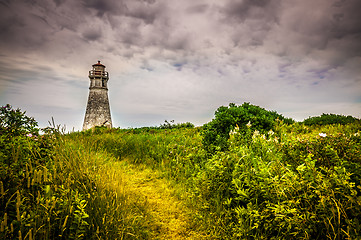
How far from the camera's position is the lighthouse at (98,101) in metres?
29.5

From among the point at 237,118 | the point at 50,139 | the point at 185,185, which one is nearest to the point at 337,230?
the point at 185,185

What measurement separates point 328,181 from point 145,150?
22.1ft

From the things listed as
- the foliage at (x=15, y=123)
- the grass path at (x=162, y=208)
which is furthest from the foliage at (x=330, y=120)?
the foliage at (x=15, y=123)

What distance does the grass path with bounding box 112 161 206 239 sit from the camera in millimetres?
3406

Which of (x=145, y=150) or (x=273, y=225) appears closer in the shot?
(x=273, y=225)

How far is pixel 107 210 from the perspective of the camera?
3.03 meters

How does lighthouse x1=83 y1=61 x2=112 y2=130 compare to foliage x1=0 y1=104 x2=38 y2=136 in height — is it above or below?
above

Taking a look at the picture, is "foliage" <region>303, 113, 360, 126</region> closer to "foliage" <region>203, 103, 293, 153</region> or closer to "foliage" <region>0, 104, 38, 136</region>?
"foliage" <region>203, 103, 293, 153</region>

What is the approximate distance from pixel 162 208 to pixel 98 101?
2902 centimetres

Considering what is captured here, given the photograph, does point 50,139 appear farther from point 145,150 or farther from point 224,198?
point 145,150

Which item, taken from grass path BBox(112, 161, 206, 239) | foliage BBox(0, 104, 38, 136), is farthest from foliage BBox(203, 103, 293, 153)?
foliage BBox(0, 104, 38, 136)

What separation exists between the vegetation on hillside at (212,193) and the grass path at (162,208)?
6 centimetres

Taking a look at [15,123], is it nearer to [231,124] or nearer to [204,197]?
[204,197]

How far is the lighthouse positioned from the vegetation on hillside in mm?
26881
